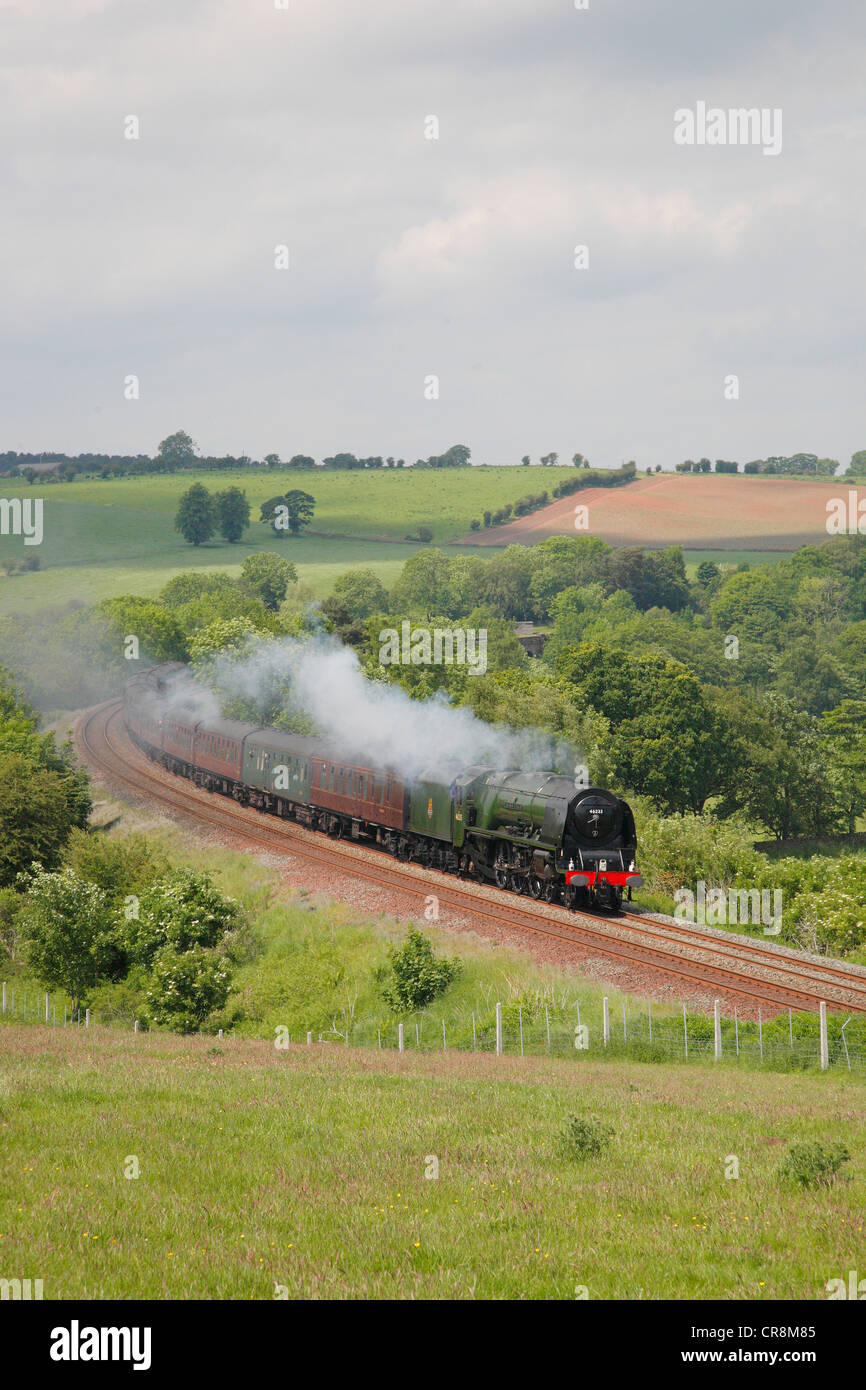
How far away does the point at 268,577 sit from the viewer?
6156 inches

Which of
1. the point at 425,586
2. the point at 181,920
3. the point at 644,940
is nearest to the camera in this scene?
the point at 644,940

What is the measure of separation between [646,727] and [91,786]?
40.5m

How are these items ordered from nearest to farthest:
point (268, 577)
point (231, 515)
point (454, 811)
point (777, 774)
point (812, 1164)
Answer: point (812, 1164)
point (454, 811)
point (777, 774)
point (268, 577)
point (231, 515)

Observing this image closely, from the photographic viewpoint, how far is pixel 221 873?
47.6 m

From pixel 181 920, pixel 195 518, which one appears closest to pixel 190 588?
pixel 195 518

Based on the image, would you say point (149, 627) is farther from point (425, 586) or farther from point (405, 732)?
point (405, 732)

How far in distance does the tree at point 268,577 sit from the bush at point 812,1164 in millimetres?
141745

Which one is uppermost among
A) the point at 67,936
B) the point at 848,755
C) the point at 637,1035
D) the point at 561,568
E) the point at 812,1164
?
the point at 561,568

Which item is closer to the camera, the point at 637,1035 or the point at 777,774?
the point at 637,1035

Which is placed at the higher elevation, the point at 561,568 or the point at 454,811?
the point at 561,568

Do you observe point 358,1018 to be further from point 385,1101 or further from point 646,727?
point 646,727

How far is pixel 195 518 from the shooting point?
186750mm

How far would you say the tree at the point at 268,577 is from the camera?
506 feet

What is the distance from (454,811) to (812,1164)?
27.5 m
